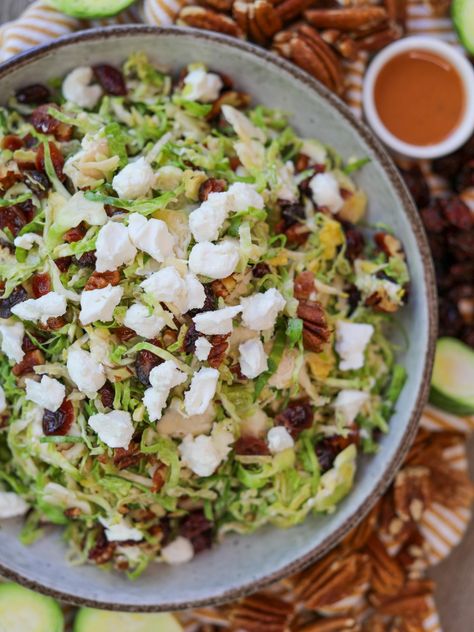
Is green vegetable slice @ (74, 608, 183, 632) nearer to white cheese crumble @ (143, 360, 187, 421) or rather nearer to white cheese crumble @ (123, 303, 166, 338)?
white cheese crumble @ (143, 360, 187, 421)

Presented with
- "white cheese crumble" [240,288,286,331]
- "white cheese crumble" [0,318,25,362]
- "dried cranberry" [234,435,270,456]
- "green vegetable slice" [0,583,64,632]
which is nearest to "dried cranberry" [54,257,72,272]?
"white cheese crumble" [0,318,25,362]

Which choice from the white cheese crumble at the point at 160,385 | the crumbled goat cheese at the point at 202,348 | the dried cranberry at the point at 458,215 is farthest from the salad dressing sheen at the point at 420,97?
the white cheese crumble at the point at 160,385

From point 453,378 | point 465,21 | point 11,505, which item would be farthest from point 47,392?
point 465,21

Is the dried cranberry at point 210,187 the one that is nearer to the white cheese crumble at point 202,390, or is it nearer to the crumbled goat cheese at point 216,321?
the crumbled goat cheese at point 216,321

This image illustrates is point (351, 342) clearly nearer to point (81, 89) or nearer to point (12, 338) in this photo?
point (12, 338)

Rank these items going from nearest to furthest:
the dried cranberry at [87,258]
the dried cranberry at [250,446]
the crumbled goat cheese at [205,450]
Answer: the dried cranberry at [87,258] < the crumbled goat cheese at [205,450] < the dried cranberry at [250,446]
